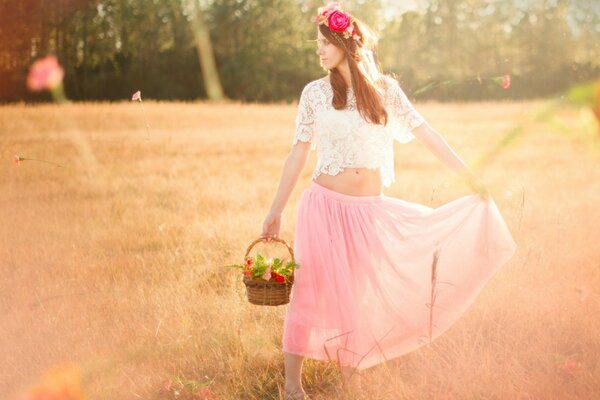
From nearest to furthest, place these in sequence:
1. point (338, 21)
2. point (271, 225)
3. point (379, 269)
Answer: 1. point (338, 21)
2. point (271, 225)
3. point (379, 269)

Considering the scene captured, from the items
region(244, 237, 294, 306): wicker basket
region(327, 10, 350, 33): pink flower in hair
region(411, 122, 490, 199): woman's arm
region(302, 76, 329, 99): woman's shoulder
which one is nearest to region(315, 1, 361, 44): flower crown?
region(327, 10, 350, 33): pink flower in hair

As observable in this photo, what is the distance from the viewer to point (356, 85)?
138 inches

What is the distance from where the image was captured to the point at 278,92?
41.2 m

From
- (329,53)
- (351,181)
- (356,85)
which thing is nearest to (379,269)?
(351,181)

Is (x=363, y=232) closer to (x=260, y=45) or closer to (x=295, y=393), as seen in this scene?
(x=295, y=393)

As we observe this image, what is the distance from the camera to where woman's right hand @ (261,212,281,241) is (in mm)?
3564

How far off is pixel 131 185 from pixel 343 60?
647 centimetres

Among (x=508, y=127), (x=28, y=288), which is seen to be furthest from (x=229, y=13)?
(x=28, y=288)

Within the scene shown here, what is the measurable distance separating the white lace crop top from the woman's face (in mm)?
95

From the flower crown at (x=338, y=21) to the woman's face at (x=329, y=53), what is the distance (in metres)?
0.07

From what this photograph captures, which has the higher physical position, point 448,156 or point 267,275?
point 448,156

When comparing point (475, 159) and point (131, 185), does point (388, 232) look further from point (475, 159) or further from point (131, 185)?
point (475, 159)

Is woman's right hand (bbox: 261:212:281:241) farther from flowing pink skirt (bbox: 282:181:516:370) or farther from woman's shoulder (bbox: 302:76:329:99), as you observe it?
woman's shoulder (bbox: 302:76:329:99)

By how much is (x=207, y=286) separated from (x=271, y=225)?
2.02 meters
